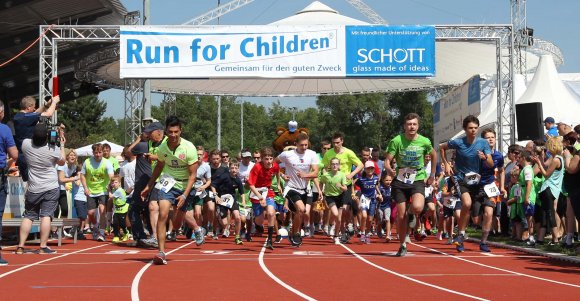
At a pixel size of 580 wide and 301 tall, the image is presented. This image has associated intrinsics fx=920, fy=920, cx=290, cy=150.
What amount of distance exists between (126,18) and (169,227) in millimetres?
18242

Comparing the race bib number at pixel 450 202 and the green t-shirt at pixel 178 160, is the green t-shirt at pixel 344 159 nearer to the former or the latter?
the race bib number at pixel 450 202

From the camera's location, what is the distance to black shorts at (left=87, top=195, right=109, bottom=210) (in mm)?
18812

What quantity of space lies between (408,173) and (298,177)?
8.94ft

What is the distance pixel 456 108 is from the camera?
3828cm

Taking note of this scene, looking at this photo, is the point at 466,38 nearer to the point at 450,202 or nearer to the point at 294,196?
the point at 450,202

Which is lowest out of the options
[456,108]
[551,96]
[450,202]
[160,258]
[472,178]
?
[160,258]

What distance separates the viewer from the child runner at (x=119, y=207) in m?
18.3

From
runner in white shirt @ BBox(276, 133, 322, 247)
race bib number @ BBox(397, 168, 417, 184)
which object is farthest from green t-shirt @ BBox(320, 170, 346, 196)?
race bib number @ BBox(397, 168, 417, 184)

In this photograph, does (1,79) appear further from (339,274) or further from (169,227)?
(339,274)

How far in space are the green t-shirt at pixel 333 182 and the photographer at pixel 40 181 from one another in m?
5.64

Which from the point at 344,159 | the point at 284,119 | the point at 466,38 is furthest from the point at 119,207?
the point at 284,119

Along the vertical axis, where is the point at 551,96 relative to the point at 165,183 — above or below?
above

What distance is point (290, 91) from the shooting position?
48438 mm

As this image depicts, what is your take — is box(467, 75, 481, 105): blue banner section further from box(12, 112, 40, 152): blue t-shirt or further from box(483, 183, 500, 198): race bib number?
box(12, 112, 40, 152): blue t-shirt
